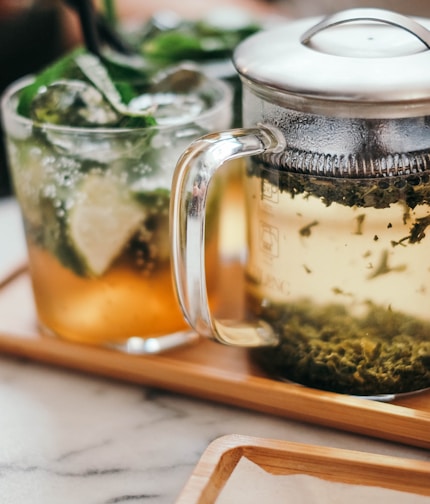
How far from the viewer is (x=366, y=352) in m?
0.48

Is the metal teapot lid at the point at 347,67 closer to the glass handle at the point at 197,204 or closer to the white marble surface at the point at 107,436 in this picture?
the glass handle at the point at 197,204

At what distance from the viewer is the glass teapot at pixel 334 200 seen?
429 mm

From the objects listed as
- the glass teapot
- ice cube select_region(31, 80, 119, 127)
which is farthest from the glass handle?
ice cube select_region(31, 80, 119, 127)

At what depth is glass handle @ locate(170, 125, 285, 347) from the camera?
448 mm

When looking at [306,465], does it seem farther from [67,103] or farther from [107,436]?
[67,103]

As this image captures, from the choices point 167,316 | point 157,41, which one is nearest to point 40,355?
point 167,316

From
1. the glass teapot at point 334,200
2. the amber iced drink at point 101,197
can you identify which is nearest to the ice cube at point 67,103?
the amber iced drink at point 101,197

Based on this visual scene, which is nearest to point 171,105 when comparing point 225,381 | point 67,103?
point 67,103

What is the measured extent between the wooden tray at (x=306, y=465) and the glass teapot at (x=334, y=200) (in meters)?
0.07

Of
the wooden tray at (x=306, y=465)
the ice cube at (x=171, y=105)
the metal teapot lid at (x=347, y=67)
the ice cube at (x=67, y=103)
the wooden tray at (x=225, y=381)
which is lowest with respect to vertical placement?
the wooden tray at (x=225, y=381)

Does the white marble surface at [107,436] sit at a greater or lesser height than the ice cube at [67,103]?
lesser

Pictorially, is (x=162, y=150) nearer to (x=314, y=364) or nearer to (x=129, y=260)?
(x=129, y=260)

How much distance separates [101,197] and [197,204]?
0.10 metres

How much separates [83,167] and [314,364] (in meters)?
0.21
